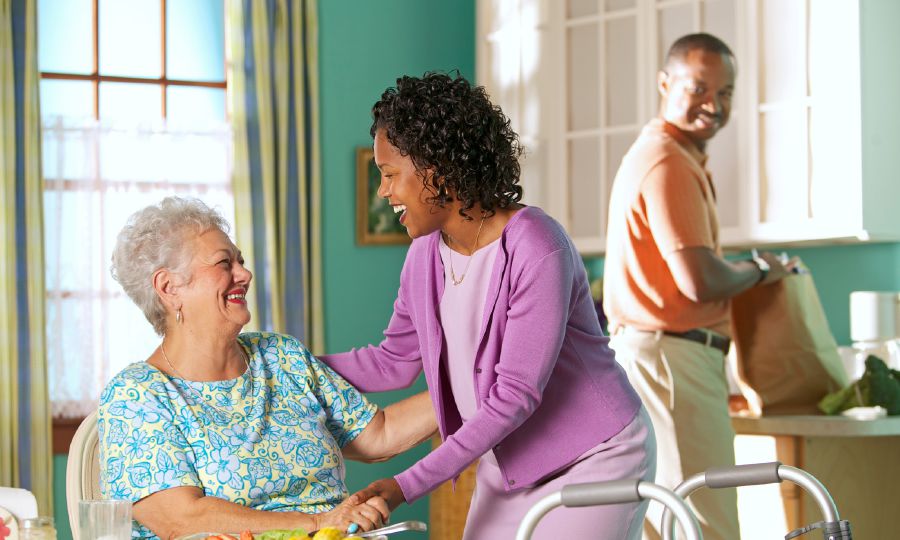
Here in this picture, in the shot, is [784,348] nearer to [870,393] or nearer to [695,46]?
[870,393]

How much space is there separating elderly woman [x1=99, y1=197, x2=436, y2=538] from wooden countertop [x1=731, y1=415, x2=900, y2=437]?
4.26ft

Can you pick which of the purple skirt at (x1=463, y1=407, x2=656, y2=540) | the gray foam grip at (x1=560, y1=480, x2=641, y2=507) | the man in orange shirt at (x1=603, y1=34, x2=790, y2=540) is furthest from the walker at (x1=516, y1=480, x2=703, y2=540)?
the man in orange shirt at (x1=603, y1=34, x2=790, y2=540)

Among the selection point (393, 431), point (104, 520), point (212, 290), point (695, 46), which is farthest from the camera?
point (695, 46)

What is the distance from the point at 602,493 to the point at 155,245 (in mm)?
1170

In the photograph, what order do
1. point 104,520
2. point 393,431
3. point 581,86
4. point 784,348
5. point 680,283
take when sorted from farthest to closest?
point 581,86 < point 784,348 < point 680,283 < point 393,431 < point 104,520

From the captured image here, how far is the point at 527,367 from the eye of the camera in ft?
6.15

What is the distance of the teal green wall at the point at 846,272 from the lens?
4043mm

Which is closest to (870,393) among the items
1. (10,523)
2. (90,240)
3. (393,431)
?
(393,431)

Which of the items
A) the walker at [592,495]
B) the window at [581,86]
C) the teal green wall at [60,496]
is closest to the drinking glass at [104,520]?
the walker at [592,495]

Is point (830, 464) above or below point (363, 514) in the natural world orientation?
below

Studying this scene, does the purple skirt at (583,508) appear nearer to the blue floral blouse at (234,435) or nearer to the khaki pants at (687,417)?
the blue floral blouse at (234,435)

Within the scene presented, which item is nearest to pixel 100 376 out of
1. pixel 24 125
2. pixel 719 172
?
pixel 24 125

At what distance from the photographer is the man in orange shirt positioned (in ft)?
9.37

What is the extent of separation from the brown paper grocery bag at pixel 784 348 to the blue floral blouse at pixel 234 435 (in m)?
1.44
